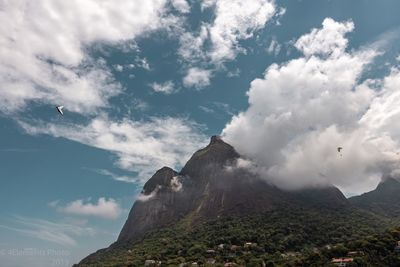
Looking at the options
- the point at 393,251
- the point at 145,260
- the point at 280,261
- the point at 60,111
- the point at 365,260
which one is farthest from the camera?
the point at 145,260

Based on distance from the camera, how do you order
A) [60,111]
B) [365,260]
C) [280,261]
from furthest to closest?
[280,261], [365,260], [60,111]

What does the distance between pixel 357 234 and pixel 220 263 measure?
245 ft

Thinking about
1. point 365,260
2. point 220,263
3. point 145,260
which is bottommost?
point 365,260

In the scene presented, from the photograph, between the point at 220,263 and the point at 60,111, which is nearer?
the point at 60,111

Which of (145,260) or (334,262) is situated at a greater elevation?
(145,260)

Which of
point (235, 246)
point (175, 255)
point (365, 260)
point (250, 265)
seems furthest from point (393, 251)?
point (175, 255)

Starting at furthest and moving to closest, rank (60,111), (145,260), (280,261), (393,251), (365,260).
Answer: (145,260) < (280,261) < (393,251) < (365,260) < (60,111)

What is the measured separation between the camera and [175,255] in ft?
643

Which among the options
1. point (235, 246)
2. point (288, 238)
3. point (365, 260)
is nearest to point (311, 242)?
point (288, 238)

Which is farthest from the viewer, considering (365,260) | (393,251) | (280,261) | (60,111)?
(280,261)

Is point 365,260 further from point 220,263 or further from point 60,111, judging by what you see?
point 60,111

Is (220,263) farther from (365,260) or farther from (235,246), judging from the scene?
(365,260)

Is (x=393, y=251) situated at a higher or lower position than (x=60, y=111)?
lower

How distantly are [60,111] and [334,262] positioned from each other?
107006 millimetres
